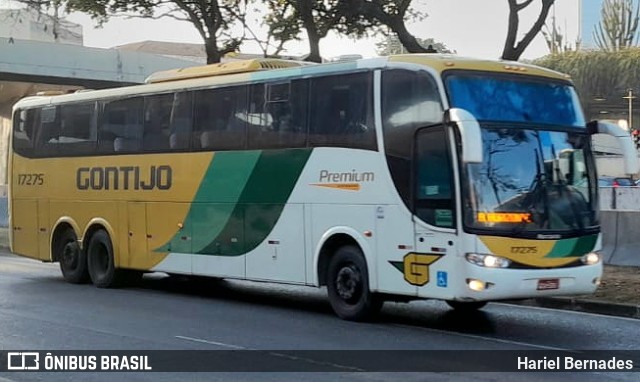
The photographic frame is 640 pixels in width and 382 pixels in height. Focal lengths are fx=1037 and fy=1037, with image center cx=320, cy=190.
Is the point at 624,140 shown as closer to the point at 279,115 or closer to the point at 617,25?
the point at 279,115

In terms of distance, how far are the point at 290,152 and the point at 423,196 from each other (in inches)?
105

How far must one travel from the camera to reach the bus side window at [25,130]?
2031cm

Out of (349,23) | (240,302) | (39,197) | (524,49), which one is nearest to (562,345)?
(240,302)

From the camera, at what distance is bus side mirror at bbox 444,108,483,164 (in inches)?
458

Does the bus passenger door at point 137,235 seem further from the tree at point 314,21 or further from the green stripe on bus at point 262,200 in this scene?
the tree at point 314,21

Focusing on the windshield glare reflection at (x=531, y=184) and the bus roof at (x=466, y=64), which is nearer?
the windshield glare reflection at (x=531, y=184)

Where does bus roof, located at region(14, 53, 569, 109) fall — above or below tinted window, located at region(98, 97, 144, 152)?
above

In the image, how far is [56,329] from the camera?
12820 millimetres

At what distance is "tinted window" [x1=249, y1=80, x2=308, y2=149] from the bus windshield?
8.87ft

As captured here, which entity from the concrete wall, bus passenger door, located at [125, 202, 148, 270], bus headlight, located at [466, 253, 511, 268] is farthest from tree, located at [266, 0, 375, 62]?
the concrete wall

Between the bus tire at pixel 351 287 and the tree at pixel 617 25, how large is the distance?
8082 cm

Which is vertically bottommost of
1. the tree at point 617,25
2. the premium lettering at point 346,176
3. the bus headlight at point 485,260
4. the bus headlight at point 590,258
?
the bus headlight at point 590,258

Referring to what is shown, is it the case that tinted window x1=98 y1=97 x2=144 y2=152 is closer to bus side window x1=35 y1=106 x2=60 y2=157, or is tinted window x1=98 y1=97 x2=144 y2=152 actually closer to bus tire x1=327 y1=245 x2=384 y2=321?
bus side window x1=35 y1=106 x2=60 y2=157

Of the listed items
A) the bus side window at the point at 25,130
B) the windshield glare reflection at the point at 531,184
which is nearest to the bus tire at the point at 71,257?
the bus side window at the point at 25,130
